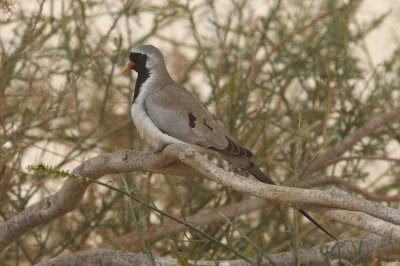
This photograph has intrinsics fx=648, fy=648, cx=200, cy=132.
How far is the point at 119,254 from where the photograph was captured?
86.2 inches

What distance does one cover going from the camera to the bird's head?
9.48 ft

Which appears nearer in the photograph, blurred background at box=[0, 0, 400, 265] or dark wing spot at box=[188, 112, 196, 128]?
dark wing spot at box=[188, 112, 196, 128]

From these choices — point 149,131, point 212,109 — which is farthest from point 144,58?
point 212,109

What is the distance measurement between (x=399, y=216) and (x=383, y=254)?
545 mm

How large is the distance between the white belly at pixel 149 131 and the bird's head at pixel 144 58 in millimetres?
311

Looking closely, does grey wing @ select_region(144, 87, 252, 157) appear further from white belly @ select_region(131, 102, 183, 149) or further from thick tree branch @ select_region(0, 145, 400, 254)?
thick tree branch @ select_region(0, 145, 400, 254)

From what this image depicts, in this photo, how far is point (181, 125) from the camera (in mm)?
2592

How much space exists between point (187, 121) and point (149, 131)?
157 millimetres

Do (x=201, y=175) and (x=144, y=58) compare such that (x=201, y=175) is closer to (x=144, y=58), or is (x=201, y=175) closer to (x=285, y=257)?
(x=285, y=257)

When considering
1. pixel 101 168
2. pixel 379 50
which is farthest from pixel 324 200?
pixel 379 50

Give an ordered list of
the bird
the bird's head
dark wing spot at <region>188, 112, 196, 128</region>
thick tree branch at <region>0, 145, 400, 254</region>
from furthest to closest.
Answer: the bird's head, dark wing spot at <region>188, 112, 196, 128</region>, the bird, thick tree branch at <region>0, 145, 400, 254</region>

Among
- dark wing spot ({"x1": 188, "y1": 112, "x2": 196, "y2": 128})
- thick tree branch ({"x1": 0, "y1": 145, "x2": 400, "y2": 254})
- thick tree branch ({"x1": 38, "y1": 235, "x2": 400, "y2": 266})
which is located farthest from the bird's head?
thick tree branch ({"x1": 38, "y1": 235, "x2": 400, "y2": 266})

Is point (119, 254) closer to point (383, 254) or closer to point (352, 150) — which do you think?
point (383, 254)

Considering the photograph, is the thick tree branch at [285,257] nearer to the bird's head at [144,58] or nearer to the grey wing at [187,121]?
the grey wing at [187,121]
